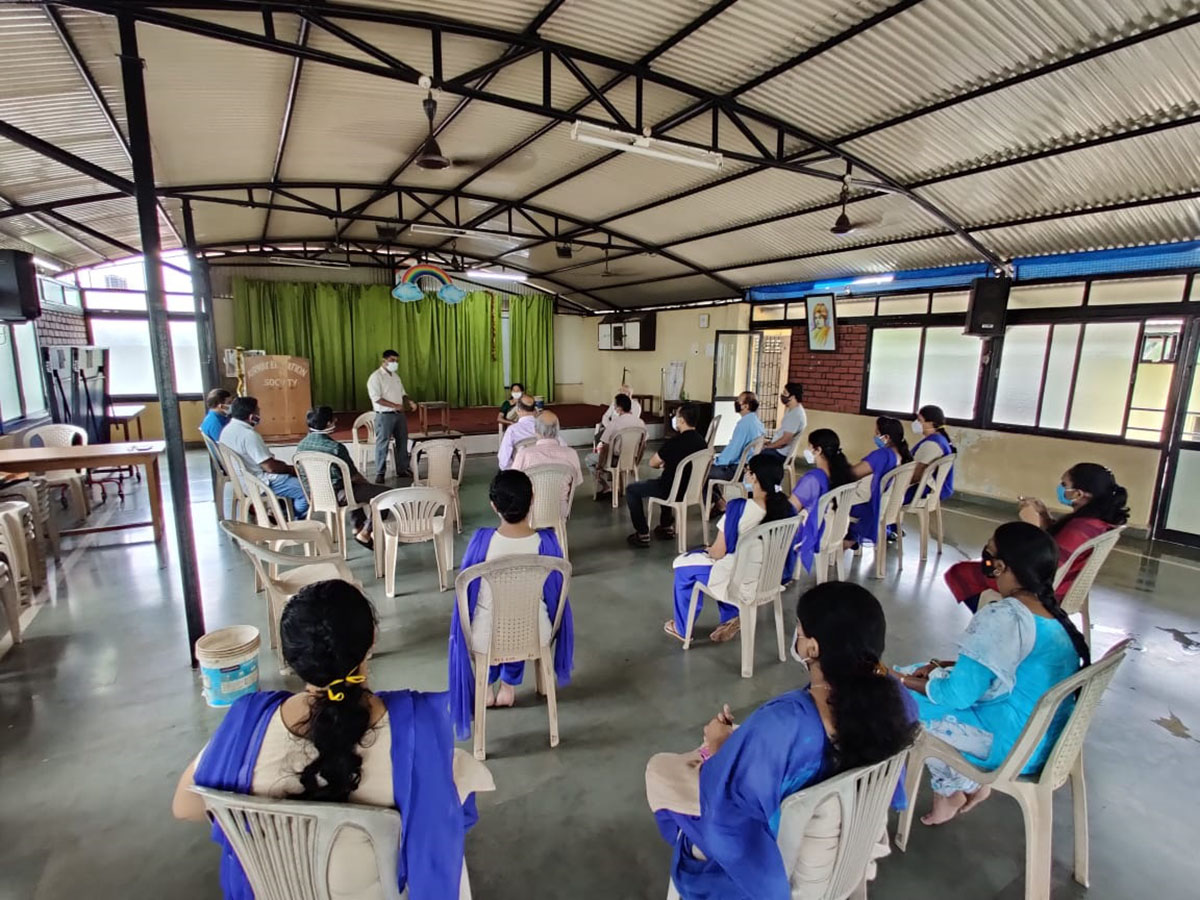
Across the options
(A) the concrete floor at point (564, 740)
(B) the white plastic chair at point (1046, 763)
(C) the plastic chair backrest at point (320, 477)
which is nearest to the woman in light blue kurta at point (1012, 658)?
(B) the white plastic chair at point (1046, 763)

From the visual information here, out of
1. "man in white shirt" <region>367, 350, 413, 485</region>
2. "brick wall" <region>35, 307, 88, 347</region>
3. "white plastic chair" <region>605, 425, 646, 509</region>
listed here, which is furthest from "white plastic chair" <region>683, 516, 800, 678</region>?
"brick wall" <region>35, 307, 88, 347</region>

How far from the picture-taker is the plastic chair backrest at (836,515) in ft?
11.2

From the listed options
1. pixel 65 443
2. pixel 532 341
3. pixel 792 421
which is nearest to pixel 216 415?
pixel 65 443

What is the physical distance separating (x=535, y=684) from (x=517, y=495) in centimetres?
98

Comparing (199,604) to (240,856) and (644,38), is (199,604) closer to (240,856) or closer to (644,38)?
(240,856)

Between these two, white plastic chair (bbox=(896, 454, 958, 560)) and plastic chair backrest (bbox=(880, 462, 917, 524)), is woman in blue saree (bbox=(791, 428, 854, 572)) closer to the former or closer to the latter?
plastic chair backrest (bbox=(880, 462, 917, 524))

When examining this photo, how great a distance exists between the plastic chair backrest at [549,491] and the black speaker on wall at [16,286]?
13.6 feet

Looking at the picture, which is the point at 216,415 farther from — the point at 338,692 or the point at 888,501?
the point at 888,501


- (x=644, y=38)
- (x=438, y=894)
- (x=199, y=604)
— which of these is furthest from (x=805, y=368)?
(x=438, y=894)

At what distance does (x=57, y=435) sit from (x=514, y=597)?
577cm

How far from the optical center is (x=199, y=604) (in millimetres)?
2924

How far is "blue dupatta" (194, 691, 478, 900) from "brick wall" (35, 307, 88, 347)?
27.2ft

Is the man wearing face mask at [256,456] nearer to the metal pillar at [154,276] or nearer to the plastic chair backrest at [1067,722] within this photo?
the metal pillar at [154,276]

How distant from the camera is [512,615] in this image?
7.18ft
